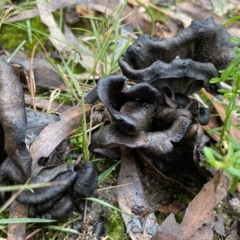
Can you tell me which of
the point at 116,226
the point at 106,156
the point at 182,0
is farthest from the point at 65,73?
the point at 182,0

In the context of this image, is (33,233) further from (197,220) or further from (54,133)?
(197,220)

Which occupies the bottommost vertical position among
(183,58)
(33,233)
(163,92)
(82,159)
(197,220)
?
(33,233)

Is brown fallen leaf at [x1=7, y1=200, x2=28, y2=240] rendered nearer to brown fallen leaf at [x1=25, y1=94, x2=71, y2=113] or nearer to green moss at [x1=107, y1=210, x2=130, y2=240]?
green moss at [x1=107, y1=210, x2=130, y2=240]

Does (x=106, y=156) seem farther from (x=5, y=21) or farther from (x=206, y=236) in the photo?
(x=5, y=21)

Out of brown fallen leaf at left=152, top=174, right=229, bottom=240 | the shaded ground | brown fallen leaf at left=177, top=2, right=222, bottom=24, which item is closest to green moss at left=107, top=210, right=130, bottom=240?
the shaded ground

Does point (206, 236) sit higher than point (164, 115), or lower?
lower

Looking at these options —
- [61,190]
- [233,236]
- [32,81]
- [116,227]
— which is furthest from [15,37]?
[233,236]

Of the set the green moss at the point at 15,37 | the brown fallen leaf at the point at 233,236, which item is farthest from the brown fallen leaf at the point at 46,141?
the brown fallen leaf at the point at 233,236
